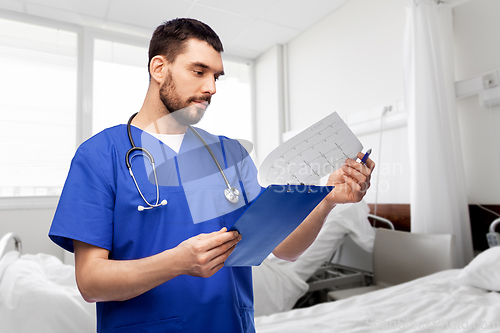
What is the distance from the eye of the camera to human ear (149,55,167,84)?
2.39 feet

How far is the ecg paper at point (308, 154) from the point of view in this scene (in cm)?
64

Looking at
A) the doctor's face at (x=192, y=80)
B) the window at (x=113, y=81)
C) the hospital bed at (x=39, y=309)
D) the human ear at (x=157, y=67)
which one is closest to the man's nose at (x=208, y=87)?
the doctor's face at (x=192, y=80)

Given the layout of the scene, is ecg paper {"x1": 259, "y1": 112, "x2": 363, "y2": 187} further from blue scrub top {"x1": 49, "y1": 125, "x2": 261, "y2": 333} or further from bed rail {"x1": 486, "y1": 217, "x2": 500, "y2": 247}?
bed rail {"x1": 486, "y1": 217, "x2": 500, "y2": 247}

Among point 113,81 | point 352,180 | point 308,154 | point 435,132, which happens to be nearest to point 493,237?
point 435,132

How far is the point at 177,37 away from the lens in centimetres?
71

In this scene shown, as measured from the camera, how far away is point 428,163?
6.77 feet

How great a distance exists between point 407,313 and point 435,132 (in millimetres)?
1163

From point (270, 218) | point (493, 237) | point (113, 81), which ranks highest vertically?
point (113, 81)

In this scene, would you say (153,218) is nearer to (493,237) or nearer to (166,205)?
(166,205)

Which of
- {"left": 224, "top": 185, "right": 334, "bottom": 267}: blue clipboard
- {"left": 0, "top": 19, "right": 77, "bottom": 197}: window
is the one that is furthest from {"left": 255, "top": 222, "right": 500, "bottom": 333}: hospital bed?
{"left": 0, "top": 19, "right": 77, "bottom": 197}: window

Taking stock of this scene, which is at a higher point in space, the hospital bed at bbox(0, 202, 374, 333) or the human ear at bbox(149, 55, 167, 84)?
the human ear at bbox(149, 55, 167, 84)

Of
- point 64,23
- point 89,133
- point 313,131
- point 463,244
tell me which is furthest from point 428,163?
point 64,23

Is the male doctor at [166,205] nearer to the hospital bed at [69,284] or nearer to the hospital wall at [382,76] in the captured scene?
the hospital bed at [69,284]

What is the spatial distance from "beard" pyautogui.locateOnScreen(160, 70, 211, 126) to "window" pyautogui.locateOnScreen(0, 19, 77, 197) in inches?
115
